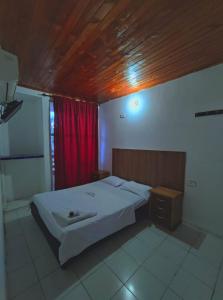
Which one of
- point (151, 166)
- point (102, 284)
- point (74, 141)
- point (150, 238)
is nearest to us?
point (102, 284)

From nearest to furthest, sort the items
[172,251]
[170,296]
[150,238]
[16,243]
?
[170,296] → [172,251] → [16,243] → [150,238]

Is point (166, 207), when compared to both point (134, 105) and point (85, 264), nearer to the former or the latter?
point (85, 264)

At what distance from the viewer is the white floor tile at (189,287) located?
1.33m

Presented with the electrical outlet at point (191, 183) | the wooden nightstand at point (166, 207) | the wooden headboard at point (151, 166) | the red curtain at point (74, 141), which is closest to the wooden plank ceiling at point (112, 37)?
the red curtain at point (74, 141)

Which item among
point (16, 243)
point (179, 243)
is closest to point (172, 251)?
point (179, 243)

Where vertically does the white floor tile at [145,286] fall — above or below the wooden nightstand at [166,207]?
below

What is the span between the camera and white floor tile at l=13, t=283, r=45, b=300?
1.30 meters

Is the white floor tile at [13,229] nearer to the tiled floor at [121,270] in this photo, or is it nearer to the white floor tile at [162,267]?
the tiled floor at [121,270]

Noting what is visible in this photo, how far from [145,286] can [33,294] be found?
3.57 ft

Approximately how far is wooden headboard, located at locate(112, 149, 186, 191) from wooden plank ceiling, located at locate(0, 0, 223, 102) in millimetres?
1457

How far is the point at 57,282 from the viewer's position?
4.77 feet

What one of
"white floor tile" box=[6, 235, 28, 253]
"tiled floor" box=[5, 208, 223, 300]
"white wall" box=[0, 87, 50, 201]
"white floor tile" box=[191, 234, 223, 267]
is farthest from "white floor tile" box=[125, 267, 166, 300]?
"white wall" box=[0, 87, 50, 201]

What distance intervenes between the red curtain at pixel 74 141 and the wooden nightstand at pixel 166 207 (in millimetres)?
2021

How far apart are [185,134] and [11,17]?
104 inches
